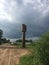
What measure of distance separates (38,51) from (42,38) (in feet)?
2.49

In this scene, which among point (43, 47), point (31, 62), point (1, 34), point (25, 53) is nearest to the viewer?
point (43, 47)

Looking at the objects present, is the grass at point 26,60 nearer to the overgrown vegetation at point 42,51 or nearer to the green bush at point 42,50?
the overgrown vegetation at point 42,51

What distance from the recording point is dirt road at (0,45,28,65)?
16.1 m

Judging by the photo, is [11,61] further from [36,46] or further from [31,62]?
[36,46]

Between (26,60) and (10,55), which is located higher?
(10,55)

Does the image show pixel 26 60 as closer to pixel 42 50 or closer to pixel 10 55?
pixel 10 55

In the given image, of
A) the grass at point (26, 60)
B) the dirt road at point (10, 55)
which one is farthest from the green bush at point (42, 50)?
the dirt road at point (10, 55)

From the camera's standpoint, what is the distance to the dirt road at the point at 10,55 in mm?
16108

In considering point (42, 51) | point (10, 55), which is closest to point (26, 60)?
point (10, 55)

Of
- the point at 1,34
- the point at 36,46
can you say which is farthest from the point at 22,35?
the point at 1,34

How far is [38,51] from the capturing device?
46.5 ft

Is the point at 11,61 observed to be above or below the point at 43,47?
below

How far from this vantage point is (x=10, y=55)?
56.4 feet

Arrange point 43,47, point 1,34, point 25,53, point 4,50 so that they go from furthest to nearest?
1. point 1,34
2. point 4,50
3. point 25,53
4. point 43,47
